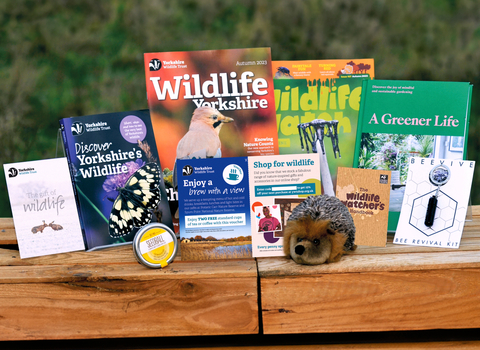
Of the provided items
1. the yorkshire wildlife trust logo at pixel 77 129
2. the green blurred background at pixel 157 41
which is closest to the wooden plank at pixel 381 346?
the yorkshire wildlife trust logo at pixel 77 129

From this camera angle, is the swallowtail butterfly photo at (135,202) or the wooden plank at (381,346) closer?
the wooden plank at (381,346)

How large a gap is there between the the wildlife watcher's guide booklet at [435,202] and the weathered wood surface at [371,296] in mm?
136

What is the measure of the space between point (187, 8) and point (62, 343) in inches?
43.4

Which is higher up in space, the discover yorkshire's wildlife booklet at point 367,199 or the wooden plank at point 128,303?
the discover yorkshire's wildlife booklet at point 367,199

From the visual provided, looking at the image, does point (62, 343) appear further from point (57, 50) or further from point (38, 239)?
point (57, 50)

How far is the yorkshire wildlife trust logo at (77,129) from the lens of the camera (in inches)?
44.9

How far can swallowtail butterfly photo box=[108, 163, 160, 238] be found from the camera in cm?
116

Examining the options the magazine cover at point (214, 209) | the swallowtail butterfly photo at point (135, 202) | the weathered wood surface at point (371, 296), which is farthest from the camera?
the swallowtail butterfly photo at point (135, 202)

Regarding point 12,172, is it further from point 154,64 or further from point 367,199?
point 367,199

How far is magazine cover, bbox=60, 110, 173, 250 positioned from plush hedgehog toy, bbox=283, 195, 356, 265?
443 mm

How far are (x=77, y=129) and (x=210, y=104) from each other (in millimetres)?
414

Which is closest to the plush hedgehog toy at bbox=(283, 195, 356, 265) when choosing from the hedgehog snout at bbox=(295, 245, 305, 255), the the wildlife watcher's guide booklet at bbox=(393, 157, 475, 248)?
the hedgehog snout at bbox=(295, 245, 305, 255)

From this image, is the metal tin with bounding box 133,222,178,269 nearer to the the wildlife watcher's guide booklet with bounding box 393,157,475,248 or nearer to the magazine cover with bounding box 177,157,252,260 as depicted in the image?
the magazine cover with bounding box 177,157,252,260

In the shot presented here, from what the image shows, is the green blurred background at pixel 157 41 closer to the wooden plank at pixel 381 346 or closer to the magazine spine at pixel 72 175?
the magazine spine at pixel 72 175
